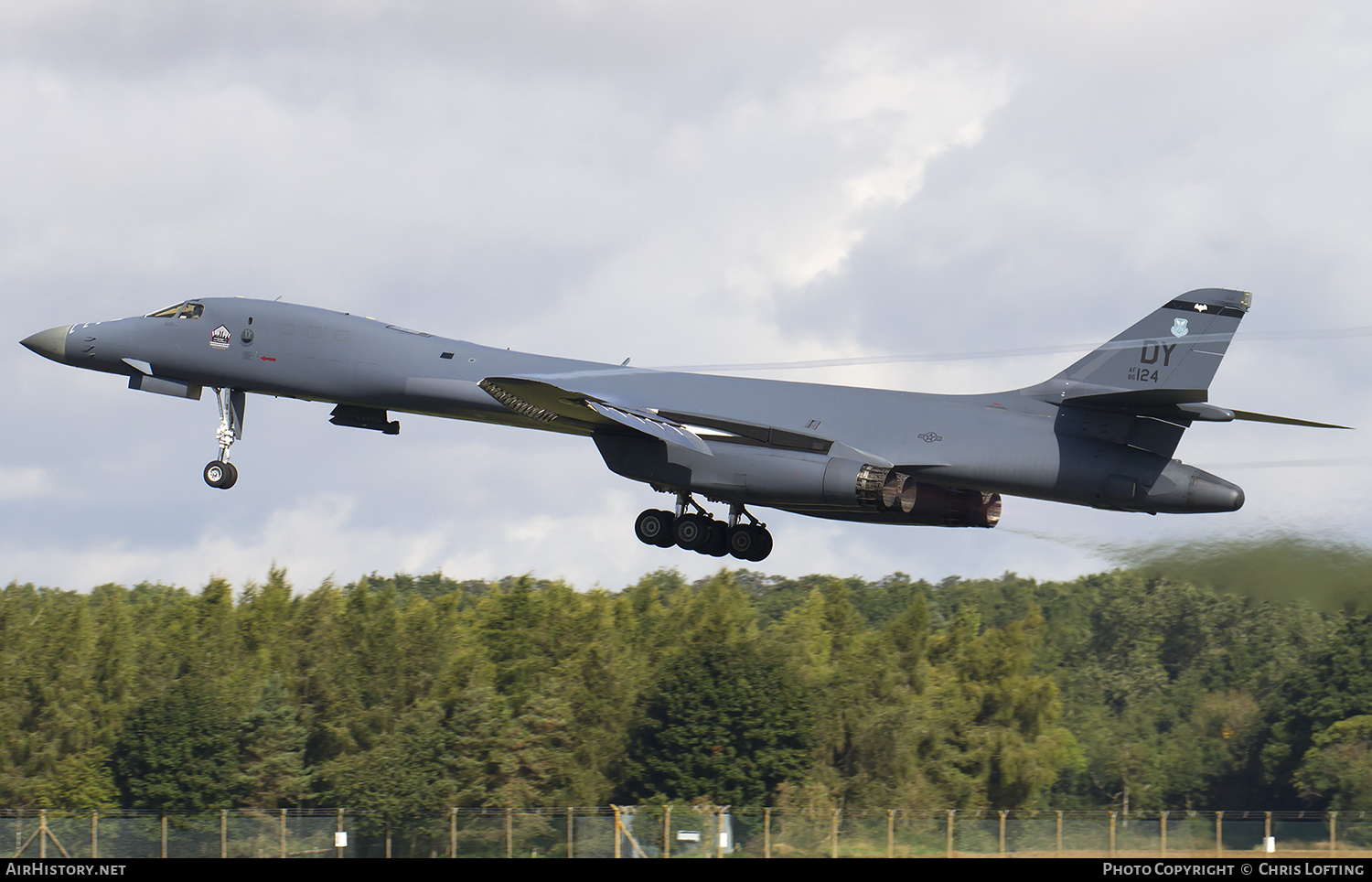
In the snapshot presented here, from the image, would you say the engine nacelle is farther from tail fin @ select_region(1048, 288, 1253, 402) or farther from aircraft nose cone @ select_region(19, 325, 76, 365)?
aircraft nose cone @ select_region(19, 325, 76, 365)

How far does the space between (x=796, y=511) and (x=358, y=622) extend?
41.3 metres

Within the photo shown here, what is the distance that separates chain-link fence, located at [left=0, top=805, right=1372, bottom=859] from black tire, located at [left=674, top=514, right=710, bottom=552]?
6.16m

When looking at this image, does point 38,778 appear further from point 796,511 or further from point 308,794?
point 796,511

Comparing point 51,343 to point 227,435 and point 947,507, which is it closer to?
point 227,435

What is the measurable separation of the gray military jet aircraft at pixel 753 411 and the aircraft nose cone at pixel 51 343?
0.03 meters

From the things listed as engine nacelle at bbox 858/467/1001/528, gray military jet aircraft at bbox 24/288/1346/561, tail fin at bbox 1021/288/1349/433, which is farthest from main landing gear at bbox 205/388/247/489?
tail fin at bbox 1021/288/1349/433

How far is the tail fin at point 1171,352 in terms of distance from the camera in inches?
755

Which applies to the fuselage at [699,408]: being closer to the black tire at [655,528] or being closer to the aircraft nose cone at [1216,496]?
the aircraft nose cone at [1216,496]

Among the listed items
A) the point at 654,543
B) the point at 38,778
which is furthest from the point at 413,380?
the point at 38,778

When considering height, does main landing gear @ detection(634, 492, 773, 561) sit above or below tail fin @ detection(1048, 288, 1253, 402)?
below

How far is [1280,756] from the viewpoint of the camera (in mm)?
55094

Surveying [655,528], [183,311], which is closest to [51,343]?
[183,311]

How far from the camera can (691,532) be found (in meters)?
22.4

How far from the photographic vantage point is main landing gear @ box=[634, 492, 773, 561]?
2247 centimetres
